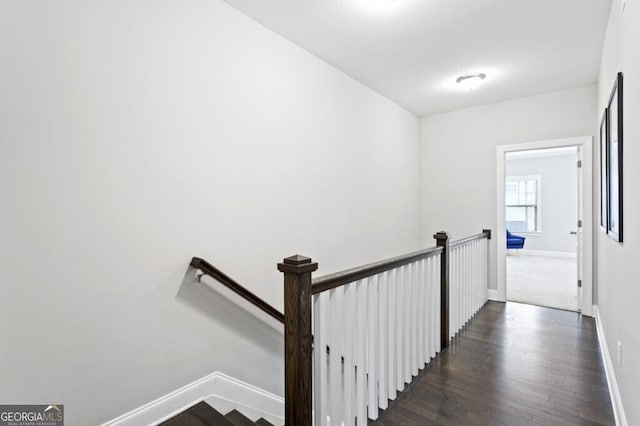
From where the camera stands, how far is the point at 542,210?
8609 mm

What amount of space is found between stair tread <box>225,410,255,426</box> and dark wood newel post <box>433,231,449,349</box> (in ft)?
5.85

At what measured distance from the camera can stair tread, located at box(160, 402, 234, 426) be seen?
1867 mm

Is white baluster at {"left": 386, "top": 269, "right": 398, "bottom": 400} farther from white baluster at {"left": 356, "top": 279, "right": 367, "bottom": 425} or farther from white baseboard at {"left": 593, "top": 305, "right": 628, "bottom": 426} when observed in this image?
white baseboard at {"left": 593, "top": 305, "right": 628, "bottom": 426}

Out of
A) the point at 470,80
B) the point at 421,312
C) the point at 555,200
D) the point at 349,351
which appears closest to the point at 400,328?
the point at 421,312

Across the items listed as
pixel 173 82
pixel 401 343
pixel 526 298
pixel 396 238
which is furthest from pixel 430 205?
pixel 173 82

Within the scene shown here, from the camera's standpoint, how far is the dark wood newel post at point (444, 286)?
2.88 metres

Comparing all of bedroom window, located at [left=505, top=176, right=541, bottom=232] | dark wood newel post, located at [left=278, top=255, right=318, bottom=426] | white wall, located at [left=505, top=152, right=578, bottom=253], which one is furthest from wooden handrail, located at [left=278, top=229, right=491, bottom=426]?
bedroom window, located at [left=505, top=176, right=541, bottom=232]

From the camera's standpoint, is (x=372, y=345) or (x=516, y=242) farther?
(x=516, y=242)

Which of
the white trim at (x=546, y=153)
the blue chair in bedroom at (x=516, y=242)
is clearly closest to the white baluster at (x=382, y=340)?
the white trim at (x=546, y=153)

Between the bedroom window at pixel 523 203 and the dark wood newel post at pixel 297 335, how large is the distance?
8758mm

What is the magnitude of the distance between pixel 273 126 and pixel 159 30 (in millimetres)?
1016

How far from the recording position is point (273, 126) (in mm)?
2684

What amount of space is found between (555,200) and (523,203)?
0.74 metres

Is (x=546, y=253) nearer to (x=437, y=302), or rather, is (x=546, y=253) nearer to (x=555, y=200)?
(x=555, y=200)
